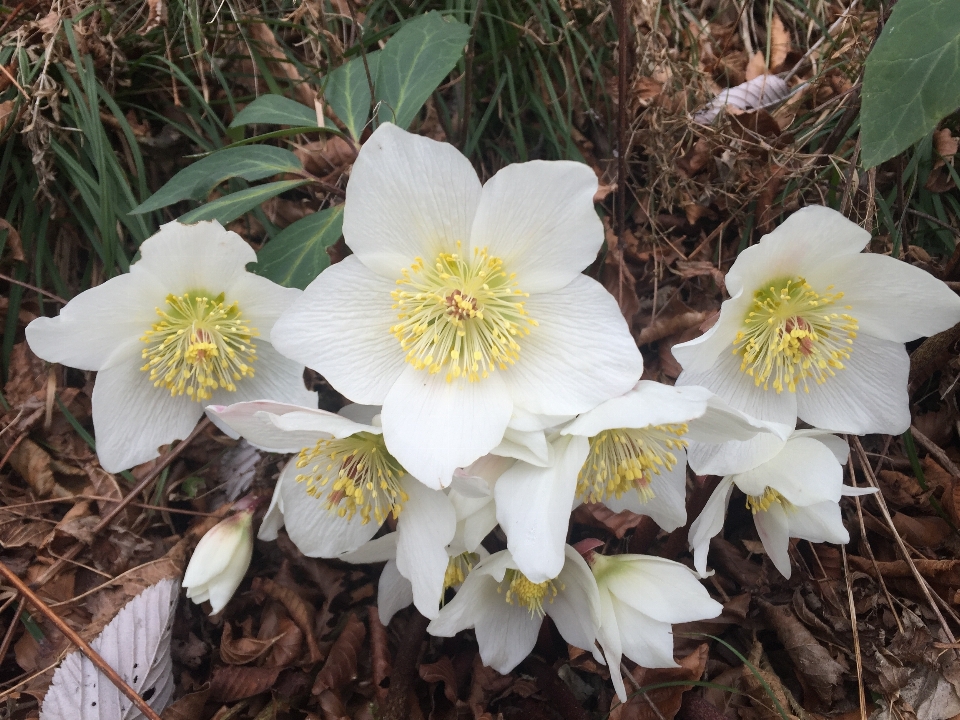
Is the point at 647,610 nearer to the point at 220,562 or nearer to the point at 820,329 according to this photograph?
the point at 820,329

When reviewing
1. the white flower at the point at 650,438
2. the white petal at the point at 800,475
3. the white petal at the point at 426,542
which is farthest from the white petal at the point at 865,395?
the white petal at the point at 426,542

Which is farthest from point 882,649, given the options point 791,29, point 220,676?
point 791,29

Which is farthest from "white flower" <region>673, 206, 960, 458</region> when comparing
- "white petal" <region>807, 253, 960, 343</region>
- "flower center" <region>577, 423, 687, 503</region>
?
"flower center" <region>577, 423, 687, 503</region>

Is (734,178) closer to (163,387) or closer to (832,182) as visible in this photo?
(832,182)

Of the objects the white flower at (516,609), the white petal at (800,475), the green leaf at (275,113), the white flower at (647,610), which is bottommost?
the white flower at (516,609)

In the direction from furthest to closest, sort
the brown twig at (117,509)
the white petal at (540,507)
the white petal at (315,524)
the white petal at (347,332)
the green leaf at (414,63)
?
1. the brown twig at (117,509)
2. the green leaf at (414,63)
3. the white petal at (315,524)
4. the white petal at (347,332)
5. the white petal at (540,507)

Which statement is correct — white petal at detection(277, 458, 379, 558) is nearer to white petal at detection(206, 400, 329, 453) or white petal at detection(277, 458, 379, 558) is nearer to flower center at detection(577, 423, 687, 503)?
white petal at detection(206, 400, 329, 453)

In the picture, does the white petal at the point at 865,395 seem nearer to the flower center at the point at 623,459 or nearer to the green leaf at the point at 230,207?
the flower center at the point at 623,459
